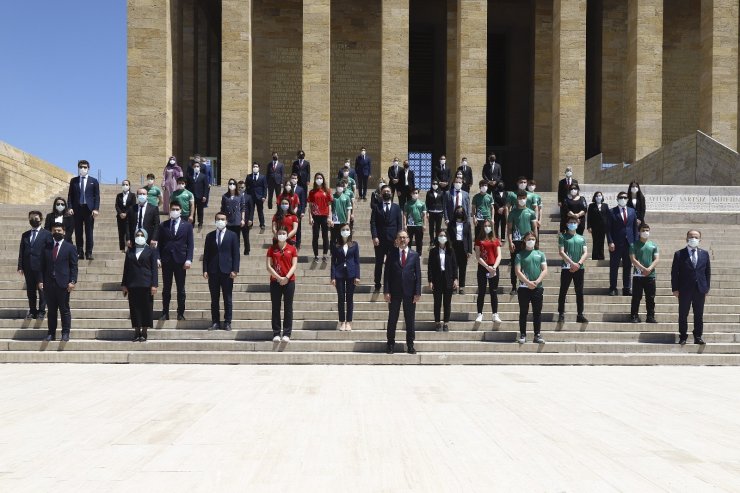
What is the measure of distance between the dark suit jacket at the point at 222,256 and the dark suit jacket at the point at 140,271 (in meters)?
0.81

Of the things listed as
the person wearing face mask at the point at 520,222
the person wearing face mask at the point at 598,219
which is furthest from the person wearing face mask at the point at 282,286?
the person wearing face mask at the point at 598,219

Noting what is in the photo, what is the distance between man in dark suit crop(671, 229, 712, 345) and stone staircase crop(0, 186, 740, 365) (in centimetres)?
31

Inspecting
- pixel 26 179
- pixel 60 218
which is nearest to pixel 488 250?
pixel 60 218

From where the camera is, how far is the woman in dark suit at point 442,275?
1048 cm

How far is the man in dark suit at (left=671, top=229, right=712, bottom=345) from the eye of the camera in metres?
10.1

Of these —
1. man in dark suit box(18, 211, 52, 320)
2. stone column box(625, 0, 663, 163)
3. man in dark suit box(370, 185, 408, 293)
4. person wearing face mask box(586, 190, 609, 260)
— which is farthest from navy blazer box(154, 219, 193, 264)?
stone column box(625, 0, 663, 163)

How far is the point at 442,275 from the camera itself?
10484mm

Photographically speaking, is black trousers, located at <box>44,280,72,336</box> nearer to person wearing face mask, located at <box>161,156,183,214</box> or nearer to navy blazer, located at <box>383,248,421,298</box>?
navy blazer, located at <box>383,248,421,298</box>

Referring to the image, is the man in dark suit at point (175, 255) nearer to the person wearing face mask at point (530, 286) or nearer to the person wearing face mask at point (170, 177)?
the person wearing face mask at point (530, 286)
